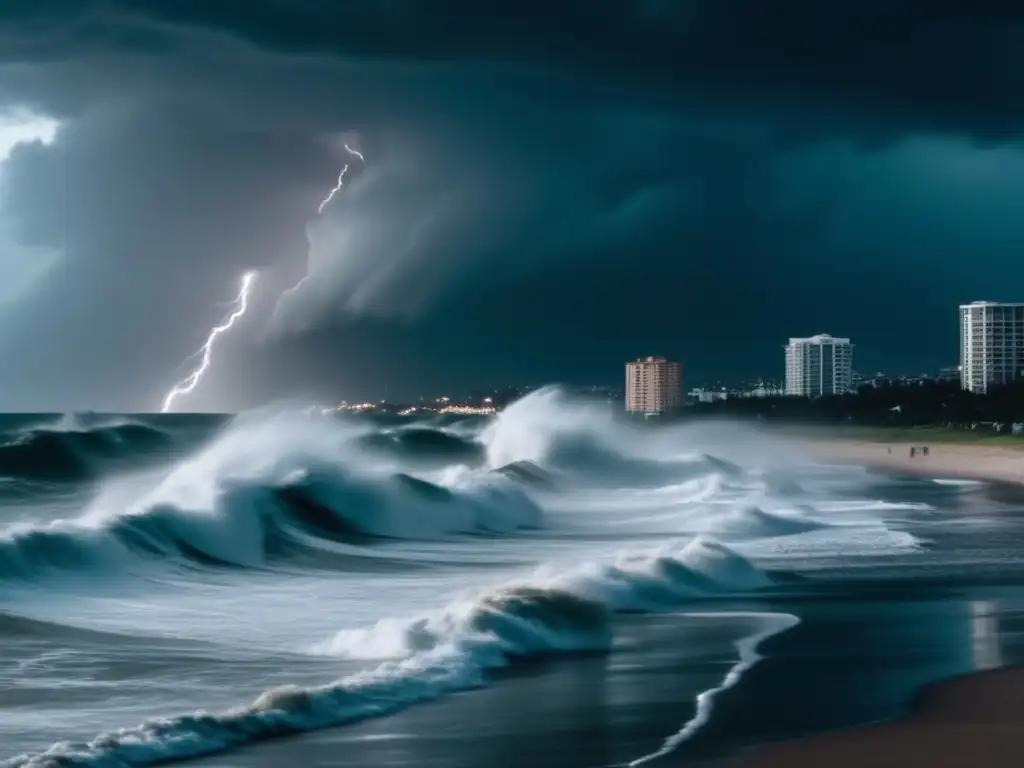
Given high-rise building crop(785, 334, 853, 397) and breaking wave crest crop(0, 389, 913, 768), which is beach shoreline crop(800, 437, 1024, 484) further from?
high-rise building crop(785, 334, 853, 397)

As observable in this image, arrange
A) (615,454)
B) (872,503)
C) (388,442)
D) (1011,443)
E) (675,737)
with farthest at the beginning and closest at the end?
(388,442), (1011,443), (615,454), (872,503), (675,737)

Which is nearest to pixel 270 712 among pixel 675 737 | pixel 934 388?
pixel 675 737

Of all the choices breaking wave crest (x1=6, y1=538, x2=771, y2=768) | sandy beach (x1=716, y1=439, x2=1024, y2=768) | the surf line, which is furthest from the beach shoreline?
sandy beach (x1=716, y1=439, x2=1024, y2=768)

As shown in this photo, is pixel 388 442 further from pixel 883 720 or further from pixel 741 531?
pixel 883 720

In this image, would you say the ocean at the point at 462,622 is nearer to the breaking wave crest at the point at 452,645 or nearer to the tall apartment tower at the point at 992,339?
the breaking wave crest at the point at 452,645

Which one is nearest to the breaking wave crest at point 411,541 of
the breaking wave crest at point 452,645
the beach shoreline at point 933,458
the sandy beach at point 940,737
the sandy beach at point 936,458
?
the breaking wave crest at point 452,645

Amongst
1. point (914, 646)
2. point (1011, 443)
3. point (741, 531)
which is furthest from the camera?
point (1011, 443)

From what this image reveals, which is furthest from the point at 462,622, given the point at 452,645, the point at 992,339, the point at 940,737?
the point at 992,339

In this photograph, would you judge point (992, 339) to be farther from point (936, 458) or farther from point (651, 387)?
point (936, 458)
